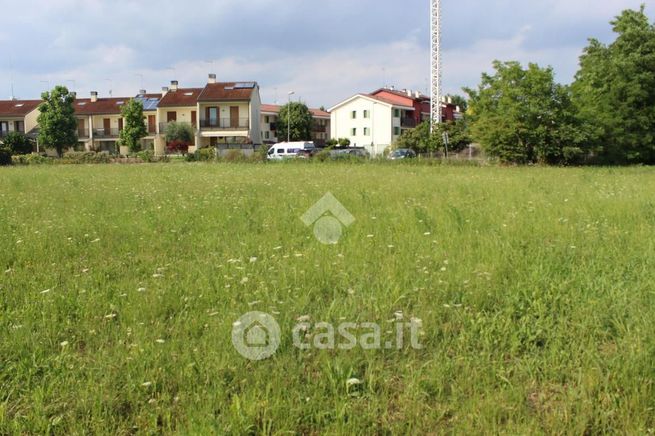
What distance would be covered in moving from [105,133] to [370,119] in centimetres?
3319

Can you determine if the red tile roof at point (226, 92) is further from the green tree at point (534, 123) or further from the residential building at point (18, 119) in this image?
the green tree at point (534, 123)

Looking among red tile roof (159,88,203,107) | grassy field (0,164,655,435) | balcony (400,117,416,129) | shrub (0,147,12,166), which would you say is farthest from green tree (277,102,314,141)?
grassy field (0,164,655,435)

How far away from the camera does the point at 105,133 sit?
209 feet

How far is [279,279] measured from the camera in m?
4.74

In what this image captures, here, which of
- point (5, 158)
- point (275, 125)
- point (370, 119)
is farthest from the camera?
point (275, 125)

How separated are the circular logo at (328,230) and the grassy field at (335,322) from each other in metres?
0.21

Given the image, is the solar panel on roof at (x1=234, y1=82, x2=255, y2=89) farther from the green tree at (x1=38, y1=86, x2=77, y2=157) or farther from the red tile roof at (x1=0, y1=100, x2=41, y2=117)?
the red tile roof at (x1=0, y1=100, x2=41, y2=117)

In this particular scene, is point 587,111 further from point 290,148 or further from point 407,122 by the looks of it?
point 407,122

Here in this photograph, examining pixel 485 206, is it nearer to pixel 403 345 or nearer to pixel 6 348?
pixel 403 345

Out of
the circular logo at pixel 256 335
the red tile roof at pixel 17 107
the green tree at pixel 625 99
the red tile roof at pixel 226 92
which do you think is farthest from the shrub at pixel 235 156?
the red tile roof at pixel 17 107

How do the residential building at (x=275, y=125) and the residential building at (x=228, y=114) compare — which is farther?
the residential building at (x=275, y=125)

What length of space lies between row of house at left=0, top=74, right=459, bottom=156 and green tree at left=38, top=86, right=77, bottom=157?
9678 millimetres

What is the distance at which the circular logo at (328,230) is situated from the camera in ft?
21.9

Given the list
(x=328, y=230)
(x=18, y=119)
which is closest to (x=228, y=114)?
(x=18, y=119)
